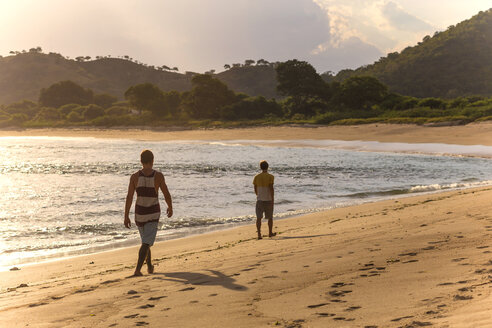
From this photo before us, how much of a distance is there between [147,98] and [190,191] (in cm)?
8060

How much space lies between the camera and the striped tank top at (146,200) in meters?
7.26

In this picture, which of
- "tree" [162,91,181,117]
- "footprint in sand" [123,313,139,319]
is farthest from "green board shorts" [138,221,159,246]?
"tree" [162,91,181,117]

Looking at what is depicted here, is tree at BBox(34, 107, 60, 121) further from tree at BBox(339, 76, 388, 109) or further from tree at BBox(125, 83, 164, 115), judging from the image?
tree at BBox(339, 76, 388, 109)

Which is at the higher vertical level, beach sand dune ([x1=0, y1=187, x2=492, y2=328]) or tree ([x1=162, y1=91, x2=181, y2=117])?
tree ([x1=162, y1=91, x2=181, y2=117])

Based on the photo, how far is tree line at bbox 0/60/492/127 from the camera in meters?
56.7

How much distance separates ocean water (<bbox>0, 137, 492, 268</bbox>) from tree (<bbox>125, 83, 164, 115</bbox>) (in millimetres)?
61813

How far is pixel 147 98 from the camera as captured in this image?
97.1 metres

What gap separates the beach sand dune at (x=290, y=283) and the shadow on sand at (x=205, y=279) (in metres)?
0.01

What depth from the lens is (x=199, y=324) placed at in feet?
15.8

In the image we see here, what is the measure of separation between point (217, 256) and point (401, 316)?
4.20 m

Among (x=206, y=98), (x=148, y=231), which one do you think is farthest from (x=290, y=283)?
(x=206, y=98)

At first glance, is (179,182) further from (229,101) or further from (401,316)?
(229,101)

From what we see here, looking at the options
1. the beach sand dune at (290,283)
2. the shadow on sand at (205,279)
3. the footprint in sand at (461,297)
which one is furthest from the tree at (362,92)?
the footprint in sand at (461,297)

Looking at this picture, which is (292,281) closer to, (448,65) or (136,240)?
(136,240)
